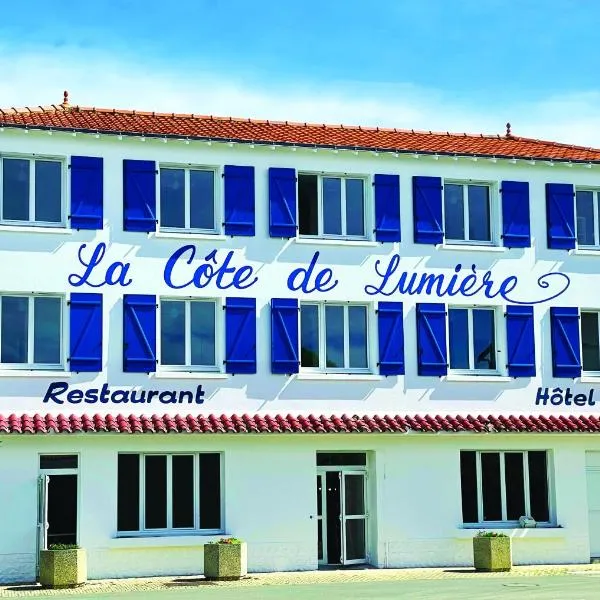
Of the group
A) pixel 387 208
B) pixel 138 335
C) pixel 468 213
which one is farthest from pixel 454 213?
pixel 138 335

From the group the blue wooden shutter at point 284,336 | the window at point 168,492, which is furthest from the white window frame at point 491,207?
the window at point 168,492

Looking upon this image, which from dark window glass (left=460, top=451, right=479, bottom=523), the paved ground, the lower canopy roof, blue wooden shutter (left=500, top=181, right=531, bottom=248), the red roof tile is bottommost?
the paved ground

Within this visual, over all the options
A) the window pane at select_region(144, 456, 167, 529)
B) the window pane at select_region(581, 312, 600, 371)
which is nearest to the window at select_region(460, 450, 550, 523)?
the window pane at select_region(581, 312, 600, 371)

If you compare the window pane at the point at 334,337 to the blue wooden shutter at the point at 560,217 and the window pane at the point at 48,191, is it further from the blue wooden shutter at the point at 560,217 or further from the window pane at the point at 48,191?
the window pane at the point at 48,191

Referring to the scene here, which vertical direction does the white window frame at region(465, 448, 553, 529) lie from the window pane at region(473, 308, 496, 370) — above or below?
below

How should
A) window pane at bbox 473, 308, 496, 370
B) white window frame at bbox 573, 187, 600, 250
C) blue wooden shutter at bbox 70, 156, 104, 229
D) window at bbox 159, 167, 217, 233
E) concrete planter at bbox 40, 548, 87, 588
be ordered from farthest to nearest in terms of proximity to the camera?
1. white window frame at bbox 573, 187, 600, 250
2. window pane at bbox 473, 308, 496, 370
3. window at bbox 159, 167, 217, 233
4. blue wooden shutter at bbox 70, 156, 104, 229
5. concrete planter at bbox 40, 548, 87, 588

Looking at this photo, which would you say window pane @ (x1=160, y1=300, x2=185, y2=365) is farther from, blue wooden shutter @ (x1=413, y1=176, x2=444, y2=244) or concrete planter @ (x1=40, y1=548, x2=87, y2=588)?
blue wooden shutter @ (x1=413, y1=176, x2=444, y2=244)

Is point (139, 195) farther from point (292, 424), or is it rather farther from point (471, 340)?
point (471, 340)

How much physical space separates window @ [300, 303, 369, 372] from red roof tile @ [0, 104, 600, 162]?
362cm

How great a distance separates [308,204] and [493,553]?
8430mm

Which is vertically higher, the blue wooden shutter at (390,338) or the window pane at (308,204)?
the window pane at (308,204)

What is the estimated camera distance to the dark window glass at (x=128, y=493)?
26.3m

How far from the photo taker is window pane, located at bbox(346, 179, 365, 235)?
94.2 feet

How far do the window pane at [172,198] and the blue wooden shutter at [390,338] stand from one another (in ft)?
15.7
